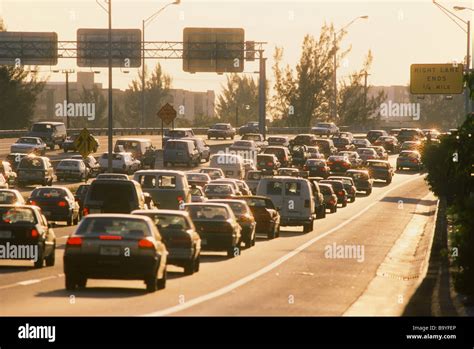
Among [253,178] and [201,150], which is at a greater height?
[201,150]

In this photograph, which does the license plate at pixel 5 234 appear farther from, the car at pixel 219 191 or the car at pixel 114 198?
the car at pixel 219 191

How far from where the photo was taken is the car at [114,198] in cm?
3766

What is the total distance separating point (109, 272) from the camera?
2511 cm

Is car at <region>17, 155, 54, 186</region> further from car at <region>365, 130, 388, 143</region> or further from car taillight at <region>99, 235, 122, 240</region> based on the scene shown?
car at <region>365, 130, 388, 143</region>

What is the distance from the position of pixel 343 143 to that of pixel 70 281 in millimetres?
98902

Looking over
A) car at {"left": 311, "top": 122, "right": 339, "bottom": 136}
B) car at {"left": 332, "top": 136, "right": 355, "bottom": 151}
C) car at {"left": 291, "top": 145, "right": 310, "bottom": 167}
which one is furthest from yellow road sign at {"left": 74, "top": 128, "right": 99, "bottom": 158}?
car at {"left": 311, "top": 122, "right": 339, "bottom": 136}

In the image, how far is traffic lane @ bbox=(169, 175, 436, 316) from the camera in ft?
77.2

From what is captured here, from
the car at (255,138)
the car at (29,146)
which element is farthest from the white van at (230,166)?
the car at (255,138)

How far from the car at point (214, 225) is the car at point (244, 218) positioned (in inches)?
162

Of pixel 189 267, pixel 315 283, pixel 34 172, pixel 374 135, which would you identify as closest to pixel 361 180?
pixel 34 172

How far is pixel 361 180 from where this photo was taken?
88.0 meters

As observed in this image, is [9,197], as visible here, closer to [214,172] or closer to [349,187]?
[214,172]

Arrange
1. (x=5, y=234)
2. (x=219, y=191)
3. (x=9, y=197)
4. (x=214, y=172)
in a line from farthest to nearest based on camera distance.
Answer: (x=214, y=172) → (x=219, y=191) → (x=9, y=197) → (x=5, y=234)

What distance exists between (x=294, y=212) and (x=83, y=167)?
30157 mm
